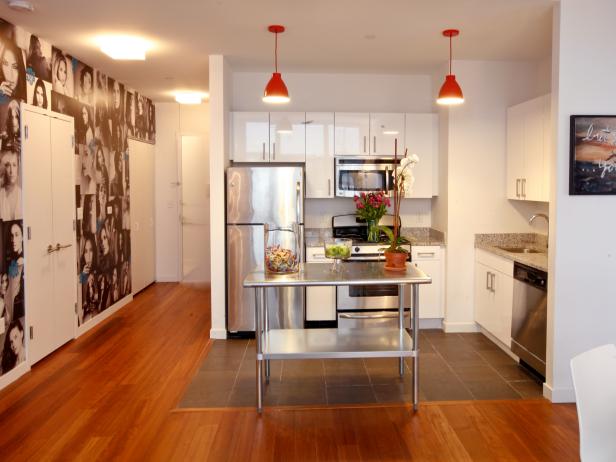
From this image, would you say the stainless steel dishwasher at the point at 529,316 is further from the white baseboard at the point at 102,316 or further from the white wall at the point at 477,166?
the white baseboard at the point at 102,316

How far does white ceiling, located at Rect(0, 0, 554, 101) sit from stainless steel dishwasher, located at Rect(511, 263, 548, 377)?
188 centimetres

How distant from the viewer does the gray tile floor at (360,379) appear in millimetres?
3865

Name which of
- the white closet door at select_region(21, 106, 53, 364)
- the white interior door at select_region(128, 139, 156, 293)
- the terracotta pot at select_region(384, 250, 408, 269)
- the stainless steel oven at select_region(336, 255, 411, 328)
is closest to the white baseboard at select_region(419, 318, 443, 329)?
the stainless steel oven at select_region(336, 255, 411, 328)

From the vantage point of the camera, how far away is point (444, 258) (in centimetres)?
556

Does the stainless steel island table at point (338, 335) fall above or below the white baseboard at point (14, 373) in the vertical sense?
above

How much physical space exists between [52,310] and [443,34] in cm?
397

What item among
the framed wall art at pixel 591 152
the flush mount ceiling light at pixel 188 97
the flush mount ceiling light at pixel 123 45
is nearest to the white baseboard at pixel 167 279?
the flush mount ceiling light at pixel 188 97

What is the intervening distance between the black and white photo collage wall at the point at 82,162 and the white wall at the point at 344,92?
59.3 inches

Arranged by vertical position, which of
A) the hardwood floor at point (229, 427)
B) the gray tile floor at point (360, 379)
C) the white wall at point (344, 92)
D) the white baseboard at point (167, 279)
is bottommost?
the hardwood floor at point (229, 427)

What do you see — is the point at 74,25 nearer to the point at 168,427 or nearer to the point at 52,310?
the point at 52,310

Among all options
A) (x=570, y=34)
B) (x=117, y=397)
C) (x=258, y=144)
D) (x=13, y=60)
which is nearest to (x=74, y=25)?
(x=13, y=60)

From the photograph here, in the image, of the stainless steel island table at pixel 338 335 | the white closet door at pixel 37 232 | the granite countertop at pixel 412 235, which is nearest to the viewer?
the stainless steel island table at pixel 338 335

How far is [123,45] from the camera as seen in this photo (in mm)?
4711

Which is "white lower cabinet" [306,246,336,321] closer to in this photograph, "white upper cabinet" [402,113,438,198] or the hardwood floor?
"white upper cabinet" [402,113,438,198]
